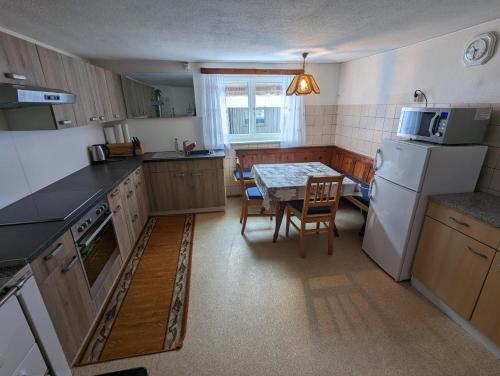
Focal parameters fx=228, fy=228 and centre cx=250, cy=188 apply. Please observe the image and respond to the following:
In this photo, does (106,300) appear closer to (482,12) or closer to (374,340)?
(374,340)

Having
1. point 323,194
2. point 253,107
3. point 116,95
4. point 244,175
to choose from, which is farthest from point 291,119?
point 116,95

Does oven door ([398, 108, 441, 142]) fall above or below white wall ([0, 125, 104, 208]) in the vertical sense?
above

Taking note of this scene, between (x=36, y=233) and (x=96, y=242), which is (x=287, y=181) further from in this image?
(x=36, y=233)

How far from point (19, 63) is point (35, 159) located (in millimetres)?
823

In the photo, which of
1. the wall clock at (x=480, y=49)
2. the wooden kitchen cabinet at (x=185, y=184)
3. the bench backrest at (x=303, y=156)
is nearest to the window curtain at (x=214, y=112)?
the bench backrest at (x=303, y=156)

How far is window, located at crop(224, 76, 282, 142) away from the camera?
3697mm

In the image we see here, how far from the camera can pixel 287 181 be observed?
2.49m

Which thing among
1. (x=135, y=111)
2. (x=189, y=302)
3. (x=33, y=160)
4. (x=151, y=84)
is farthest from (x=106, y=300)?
(x=151, y=84)

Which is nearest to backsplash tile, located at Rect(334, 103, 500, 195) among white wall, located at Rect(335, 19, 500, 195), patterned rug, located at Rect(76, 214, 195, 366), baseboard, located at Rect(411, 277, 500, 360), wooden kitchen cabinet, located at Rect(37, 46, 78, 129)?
white wall, located at Rect(335, 19, 500, 195)

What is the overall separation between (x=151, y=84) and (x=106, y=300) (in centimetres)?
290

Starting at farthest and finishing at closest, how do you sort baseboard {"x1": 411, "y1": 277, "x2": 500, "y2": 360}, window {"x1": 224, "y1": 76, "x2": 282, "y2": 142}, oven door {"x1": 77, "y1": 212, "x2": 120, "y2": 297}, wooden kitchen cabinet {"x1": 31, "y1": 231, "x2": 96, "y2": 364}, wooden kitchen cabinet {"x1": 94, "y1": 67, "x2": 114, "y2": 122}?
window {"x1": 224, "y1": 76, "x2": 282, "y2": 142} → wooden kitchen cabinet {"x1": 94, "y1": 67, "x2": 114, "y2": 122} → oven door {"x1": 77, "y1": 212, "x2": 120, "y2": 297} → baseboard {"x1": 411, "y1": 277, "x2": 500, "y2": 360} → wooden kitchen cabinet {"x1": 31, "y1": 231, "x2": 96, "y2": 364}

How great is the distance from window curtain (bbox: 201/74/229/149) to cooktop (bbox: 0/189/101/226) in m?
2.07

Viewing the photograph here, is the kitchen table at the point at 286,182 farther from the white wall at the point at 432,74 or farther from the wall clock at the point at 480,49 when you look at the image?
the wall clock at the point at 480,49

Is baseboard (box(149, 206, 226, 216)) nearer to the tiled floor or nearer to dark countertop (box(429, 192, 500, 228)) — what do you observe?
the tiled floor
